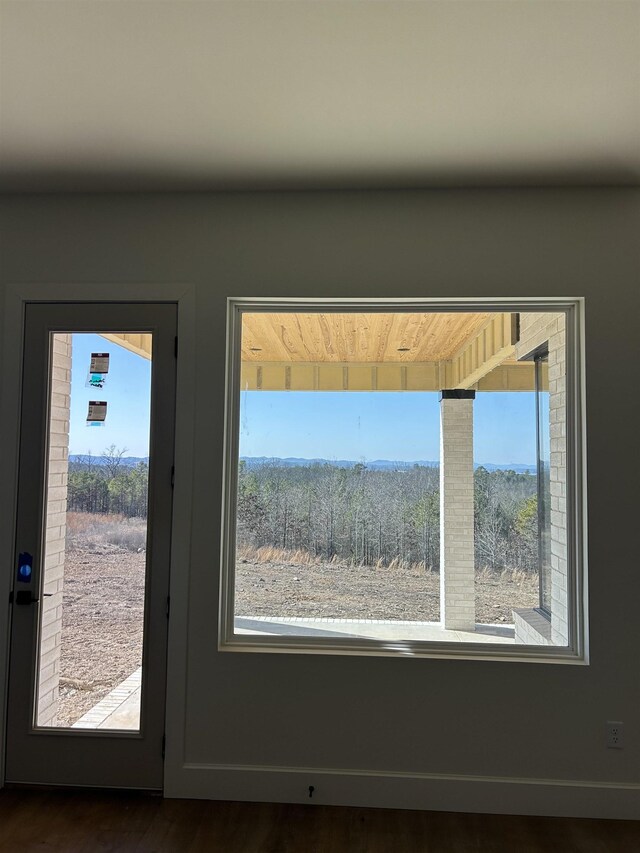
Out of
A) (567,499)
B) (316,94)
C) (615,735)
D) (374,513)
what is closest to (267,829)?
(374,513)

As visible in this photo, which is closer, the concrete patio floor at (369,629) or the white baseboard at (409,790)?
the white baseboard at (409,790)

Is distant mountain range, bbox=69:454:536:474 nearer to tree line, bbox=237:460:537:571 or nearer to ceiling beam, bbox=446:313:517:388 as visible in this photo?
tree line, bbox=237:460:537:571

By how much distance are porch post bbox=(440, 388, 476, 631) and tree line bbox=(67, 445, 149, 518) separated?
1.53 meters

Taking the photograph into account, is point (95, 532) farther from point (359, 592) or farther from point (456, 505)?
point (456, 505)

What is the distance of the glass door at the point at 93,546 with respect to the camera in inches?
113

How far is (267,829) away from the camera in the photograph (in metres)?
2.54

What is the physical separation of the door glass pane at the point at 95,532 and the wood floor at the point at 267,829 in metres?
0.37

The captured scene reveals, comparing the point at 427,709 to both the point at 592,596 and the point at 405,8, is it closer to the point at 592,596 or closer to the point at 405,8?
the point at 592,596

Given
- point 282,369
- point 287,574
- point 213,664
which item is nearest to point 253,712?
point 213,664

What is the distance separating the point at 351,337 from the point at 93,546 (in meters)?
1.70

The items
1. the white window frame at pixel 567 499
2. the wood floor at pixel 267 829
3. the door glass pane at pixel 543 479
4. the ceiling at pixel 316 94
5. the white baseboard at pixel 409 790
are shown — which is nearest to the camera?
the ceiling at pixel 316 94

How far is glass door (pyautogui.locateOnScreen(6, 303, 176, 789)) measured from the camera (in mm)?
2861

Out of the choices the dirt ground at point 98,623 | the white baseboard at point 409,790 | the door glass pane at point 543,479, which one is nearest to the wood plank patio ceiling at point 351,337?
the door glass pane at point 543,479

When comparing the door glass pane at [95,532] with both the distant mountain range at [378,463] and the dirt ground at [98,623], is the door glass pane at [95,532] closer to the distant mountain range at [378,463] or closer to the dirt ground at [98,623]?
the dirt ground at [98,623]
